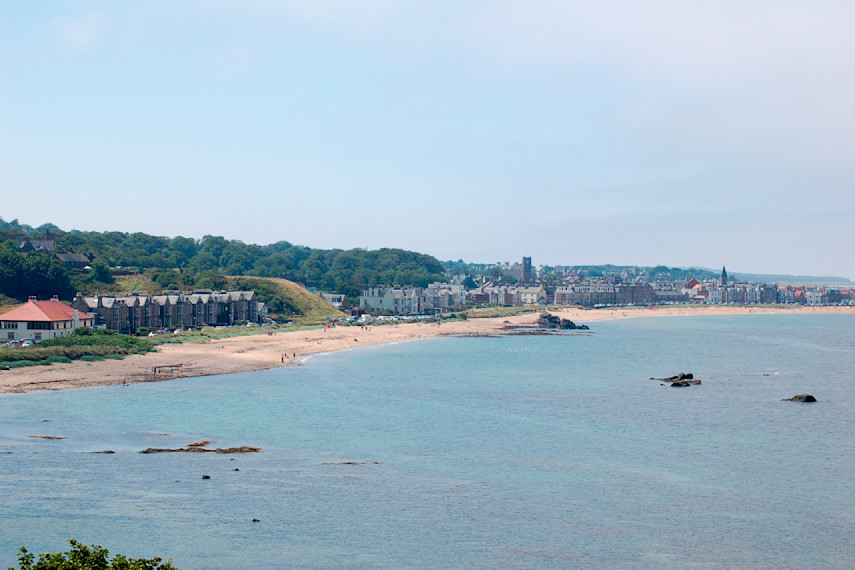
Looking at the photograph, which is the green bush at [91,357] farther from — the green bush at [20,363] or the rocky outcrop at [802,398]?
the rocky outcrop at [802,398]

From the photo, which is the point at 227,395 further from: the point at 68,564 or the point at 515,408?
the point at 68,564

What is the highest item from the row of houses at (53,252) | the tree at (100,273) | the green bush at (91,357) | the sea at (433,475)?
the row of houses at (53,252)

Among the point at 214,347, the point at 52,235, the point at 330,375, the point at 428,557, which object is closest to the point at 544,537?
the point at 428,557

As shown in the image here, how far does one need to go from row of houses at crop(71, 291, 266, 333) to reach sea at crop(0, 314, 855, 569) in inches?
1318

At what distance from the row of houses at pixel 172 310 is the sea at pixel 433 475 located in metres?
33.5

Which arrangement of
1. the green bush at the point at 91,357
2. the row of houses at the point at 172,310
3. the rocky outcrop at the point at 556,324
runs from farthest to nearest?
the rocky outcrop at the point at 556,324
the row of houses at the point at 172,310
the green bush at the point at 91,357

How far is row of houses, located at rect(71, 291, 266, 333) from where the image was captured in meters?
93.0

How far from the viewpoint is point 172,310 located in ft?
344

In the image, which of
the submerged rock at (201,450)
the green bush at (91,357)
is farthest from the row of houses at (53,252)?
the submerged rock at (201,450)

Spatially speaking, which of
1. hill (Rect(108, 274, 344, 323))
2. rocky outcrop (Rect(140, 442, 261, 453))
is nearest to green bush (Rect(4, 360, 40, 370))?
rocky outcrop (Rect(140, 442, 261, 453))

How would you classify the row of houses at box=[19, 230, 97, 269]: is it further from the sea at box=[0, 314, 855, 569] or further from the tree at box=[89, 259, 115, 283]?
the sea at box=[0, 314, 855, 569]

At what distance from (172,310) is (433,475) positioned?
77.8 meters

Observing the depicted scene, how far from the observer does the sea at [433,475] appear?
26.4m

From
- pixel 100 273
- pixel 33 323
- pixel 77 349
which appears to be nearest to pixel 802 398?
pixel 77 349
